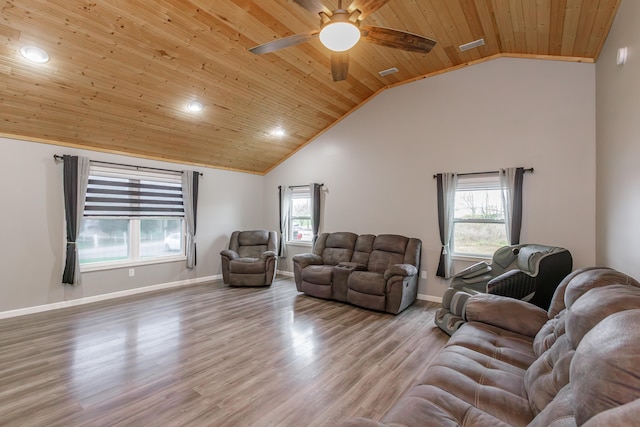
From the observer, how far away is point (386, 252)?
482 cm

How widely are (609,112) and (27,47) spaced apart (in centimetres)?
566

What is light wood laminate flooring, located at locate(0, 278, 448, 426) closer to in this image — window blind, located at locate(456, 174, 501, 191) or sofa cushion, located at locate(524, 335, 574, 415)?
sofa cushion, located at locate(524, 335, 574, 415)

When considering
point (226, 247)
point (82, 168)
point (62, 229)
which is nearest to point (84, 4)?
point (82, 168)

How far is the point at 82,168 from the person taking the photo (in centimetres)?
444

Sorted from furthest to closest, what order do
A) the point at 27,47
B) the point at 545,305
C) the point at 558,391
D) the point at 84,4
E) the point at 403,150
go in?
the point at 403,150, the point at 545,305, the point at 27,47, the point at 84,4, the point at 558,391

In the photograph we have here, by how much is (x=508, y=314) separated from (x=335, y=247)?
3.29 meters

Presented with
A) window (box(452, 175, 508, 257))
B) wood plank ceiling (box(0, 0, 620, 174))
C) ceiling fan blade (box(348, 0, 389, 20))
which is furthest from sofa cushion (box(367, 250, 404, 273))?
ceiling fan blade (box(348, 0, 389, 20))

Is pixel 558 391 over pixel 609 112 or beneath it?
beneath

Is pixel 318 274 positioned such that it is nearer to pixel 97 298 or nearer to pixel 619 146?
pixel 97 298

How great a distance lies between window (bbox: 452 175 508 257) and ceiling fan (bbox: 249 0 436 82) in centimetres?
248

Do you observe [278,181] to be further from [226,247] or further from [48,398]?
[48,398]

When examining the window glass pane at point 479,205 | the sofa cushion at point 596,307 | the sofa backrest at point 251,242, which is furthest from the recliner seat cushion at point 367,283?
the sofa cushion at point 596,307

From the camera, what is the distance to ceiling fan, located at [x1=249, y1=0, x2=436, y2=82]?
219cm

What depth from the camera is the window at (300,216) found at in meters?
6.53
